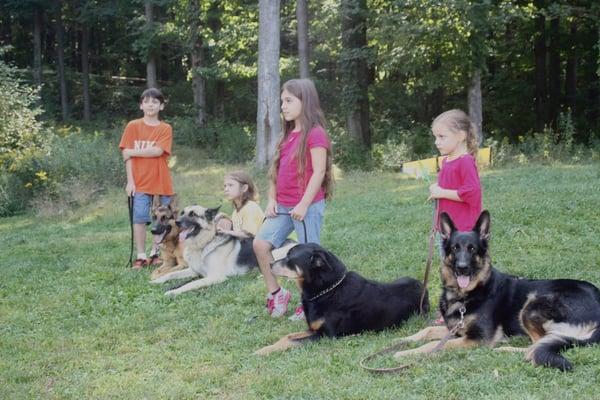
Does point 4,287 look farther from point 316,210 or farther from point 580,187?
point 580,187

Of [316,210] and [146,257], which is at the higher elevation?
[316,210]

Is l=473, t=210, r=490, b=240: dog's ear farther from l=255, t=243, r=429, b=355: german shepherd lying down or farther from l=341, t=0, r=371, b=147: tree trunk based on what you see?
l=341, t=0, r=371, b=147: tree trunk

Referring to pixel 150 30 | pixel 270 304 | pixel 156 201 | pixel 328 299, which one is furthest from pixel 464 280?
pixel 150 30

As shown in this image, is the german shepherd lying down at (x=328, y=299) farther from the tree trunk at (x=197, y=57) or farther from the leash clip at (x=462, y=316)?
the tree trunk at (x=197, y=57)

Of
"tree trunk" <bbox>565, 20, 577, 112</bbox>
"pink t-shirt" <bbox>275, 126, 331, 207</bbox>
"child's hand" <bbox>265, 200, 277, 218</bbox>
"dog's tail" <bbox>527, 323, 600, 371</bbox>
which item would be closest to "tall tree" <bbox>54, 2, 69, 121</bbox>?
"tree trunk" <bbox>565, 20, 577, 112</bbox>

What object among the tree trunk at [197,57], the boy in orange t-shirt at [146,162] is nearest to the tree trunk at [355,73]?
the tree trunk at [197,57]

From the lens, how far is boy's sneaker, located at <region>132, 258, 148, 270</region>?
27.9 ft

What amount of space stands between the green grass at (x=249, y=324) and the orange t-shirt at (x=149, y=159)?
46.0 inches

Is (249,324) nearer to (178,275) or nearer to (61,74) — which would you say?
(178,275)

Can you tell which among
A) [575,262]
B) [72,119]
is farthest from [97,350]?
[72,119]

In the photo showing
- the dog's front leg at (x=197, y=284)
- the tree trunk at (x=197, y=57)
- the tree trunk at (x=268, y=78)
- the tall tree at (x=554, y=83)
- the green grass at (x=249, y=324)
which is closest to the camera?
the green grass at (x=249, y=324)

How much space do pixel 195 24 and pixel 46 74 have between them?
13.8 m

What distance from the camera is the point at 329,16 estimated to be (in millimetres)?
22812

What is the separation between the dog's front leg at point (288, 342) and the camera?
492cm
